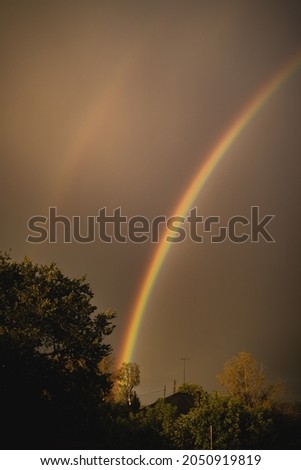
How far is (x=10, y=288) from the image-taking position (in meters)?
32.0

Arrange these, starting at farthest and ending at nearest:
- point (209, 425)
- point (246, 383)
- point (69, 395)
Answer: point (246, 383), point (209, 425), point (69, 395)

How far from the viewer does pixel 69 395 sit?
87.7 feet

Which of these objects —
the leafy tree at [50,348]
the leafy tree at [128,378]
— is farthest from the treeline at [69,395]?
the leafy tree at [128,378]

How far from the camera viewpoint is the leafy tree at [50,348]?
23391 mm

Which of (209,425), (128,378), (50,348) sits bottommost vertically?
(209,425)

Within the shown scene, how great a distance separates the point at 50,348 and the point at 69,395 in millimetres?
4201

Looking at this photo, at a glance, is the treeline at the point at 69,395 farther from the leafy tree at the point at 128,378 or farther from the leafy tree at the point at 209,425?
the leafy tree at the point at 128,378

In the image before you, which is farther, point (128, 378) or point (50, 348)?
point (128, 378)

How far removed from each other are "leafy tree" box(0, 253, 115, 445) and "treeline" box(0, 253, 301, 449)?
0.13ft

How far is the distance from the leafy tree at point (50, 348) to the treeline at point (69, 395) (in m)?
0.04

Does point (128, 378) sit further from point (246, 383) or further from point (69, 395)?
point (69, 395)

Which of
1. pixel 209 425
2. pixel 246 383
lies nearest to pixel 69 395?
pixel 209 425

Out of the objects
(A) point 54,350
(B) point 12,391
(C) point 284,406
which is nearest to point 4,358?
(B) point 12,391
